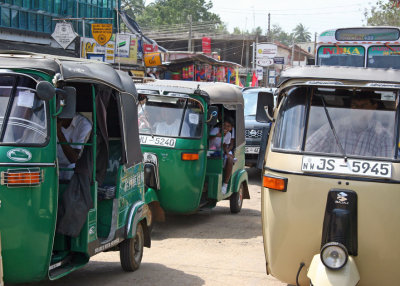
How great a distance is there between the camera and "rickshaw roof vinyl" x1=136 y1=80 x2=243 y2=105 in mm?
10273

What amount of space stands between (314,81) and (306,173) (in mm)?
837

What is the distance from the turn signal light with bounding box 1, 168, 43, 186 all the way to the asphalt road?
183 centimetres

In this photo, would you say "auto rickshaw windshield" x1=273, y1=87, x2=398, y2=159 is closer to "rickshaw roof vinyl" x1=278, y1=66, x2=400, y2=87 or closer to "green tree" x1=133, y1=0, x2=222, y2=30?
"rickshaw roof vinyl" x1=278, y1=66, x2=400, y2=87

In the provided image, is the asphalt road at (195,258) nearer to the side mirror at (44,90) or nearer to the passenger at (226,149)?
the passenger at (226,149)

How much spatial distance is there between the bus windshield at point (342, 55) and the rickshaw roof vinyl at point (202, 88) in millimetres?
3377

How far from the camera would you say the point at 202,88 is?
1062 cm

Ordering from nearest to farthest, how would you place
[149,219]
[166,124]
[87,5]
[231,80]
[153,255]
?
[149,219], [153,255], [166,124], [87,5], [231,80]

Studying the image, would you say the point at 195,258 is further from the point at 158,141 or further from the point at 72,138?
the point at 72,138

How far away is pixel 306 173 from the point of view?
5.20 meters

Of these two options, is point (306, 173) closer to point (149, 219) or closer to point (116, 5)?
point (149, 219)

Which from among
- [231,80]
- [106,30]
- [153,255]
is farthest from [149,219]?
[231,80]

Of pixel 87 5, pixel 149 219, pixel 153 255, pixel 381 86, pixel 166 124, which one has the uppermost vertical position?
pixel 87 5

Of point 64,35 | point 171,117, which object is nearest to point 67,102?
point 171,117

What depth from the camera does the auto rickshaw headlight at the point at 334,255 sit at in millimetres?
4812
